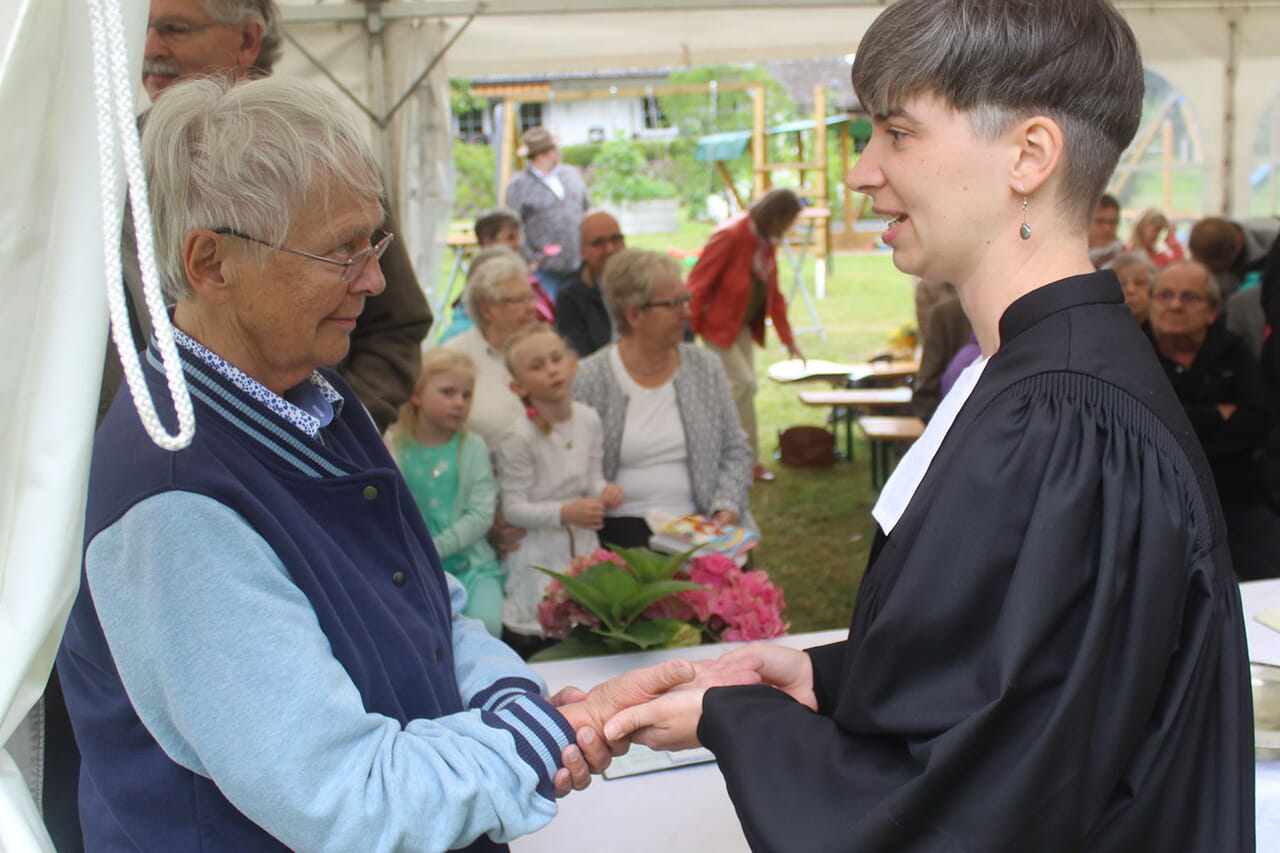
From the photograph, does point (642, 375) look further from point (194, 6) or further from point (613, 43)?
point (613, 43)

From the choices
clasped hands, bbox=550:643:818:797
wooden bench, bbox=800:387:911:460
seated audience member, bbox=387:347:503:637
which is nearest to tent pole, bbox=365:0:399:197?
seated audience member, bbox=387:347:503:637

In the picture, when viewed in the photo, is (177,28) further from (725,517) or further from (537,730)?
(725,517)

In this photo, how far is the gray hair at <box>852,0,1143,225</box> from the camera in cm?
122

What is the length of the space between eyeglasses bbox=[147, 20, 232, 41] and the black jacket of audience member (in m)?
3.84

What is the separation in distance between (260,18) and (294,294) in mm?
1306

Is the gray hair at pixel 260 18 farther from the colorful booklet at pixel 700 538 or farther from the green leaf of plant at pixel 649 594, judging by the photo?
the colorful booklet at pixel 700 538

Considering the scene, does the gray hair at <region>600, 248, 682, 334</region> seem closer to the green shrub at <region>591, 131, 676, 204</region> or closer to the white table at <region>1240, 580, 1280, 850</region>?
the white table at <region>1240, 580, 1280, 850</region>

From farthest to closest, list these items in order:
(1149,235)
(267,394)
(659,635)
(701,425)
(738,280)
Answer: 1. (1149,235)
2. (738,280)
3. (701,425)
4. (659,635)
5. (267,394)

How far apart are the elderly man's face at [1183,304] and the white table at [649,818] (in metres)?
3.96

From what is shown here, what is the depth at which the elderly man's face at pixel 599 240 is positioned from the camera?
21.1 ft

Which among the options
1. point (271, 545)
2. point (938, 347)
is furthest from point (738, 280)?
point (271, 545)

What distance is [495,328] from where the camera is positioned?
484 cm

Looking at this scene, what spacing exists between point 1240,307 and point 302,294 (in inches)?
254

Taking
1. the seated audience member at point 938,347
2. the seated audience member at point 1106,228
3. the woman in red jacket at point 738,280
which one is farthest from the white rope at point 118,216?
the seated audience member at point 1106,228
